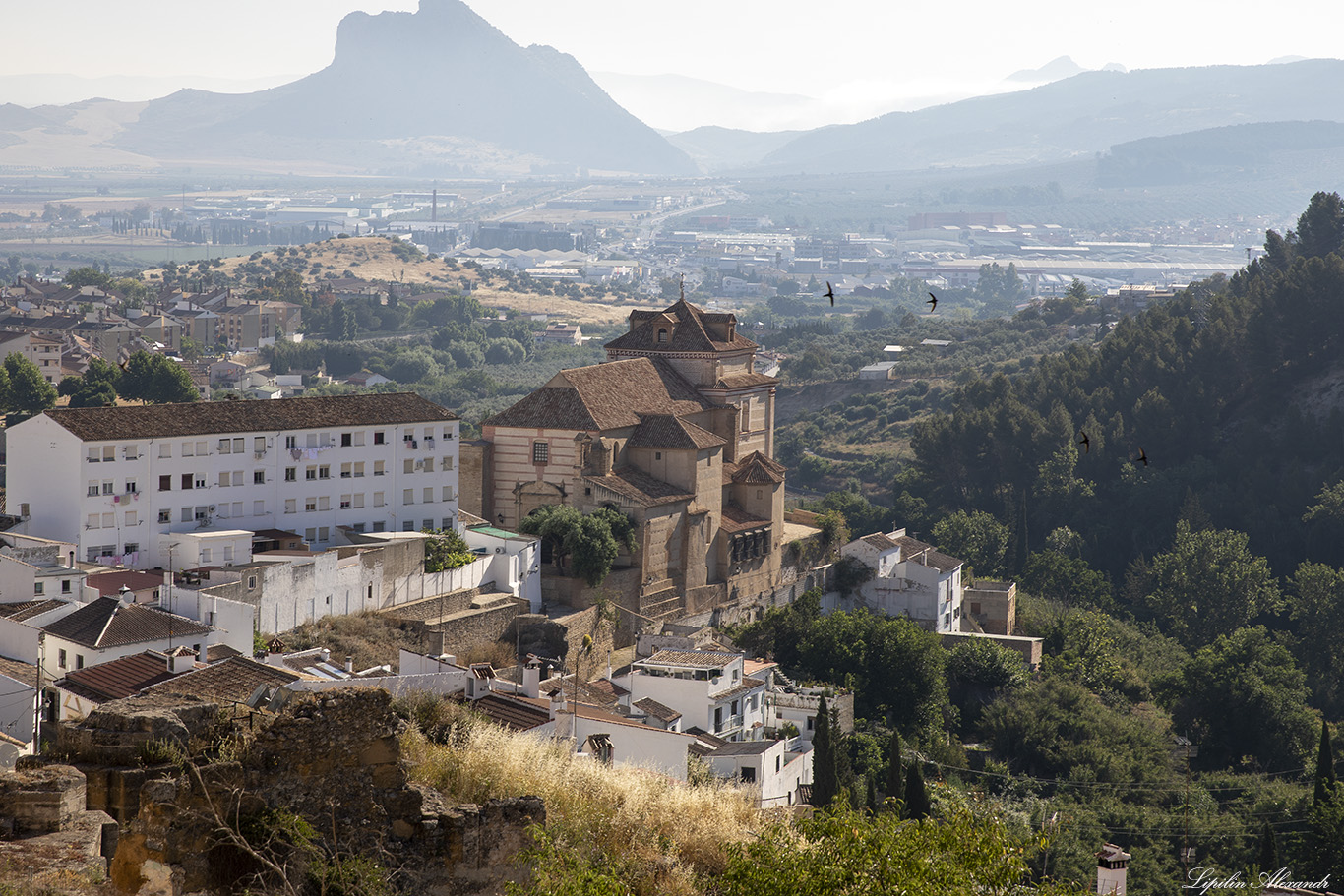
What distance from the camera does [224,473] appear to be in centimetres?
4544

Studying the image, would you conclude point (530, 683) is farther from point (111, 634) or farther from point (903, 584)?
point (903, 584)

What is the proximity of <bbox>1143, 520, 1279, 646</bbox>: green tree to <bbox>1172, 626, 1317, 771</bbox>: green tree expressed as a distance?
25.9 feet

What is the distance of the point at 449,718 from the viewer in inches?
704

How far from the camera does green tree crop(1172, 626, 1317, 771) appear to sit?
53938mm

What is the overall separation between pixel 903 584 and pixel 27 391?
3802 centimetres

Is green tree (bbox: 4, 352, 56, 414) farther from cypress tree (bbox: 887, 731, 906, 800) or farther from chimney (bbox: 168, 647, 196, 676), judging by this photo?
cypress tree (bbox: 887, 731, 906, 800)

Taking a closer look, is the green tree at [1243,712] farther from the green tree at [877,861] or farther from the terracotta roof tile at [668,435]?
the green tree at [877,861]

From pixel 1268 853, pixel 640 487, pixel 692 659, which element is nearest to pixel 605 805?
pixel 692 659

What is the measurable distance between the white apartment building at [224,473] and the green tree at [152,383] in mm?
27691

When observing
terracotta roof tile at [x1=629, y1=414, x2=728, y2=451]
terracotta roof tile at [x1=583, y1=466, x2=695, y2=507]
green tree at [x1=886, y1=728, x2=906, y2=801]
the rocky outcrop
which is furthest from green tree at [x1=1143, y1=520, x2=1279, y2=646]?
the rocky outcrop

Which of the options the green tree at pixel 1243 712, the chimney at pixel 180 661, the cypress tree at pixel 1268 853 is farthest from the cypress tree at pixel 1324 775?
the chimney at pixel 180 661

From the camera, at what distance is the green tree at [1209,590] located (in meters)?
65.6

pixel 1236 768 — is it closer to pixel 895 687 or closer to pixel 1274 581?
pixel 895 687

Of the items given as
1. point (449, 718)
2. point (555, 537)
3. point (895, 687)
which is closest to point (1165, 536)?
point (895, 687)
